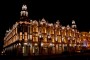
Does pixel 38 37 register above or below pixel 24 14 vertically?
below

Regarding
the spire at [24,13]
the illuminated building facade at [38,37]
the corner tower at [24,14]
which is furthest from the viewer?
the spire at [24,13]

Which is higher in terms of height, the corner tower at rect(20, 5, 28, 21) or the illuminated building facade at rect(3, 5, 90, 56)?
the corner tower at rect(20, 5, 28, 21)

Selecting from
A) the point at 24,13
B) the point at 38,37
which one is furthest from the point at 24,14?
the point at 38,37

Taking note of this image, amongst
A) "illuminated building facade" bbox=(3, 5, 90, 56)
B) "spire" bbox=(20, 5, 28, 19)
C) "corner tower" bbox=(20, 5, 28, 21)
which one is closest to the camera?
"illuminated building facade" bbox=(3, 5, 90, 56)

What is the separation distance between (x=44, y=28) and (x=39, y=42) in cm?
601

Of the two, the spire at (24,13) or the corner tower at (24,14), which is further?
the spire at (24,13)

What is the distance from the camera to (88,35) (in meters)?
97.4

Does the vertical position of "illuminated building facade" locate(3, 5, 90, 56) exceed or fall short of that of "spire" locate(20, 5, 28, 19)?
it falls short

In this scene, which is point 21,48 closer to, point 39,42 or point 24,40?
point 24,40

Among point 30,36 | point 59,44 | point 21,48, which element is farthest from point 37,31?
point 59,44

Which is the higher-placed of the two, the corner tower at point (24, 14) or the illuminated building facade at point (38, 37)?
the corner tower at point (24, 14)

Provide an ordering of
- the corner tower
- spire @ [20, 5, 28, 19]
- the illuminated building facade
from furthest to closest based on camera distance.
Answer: spire @ [20, 5, 28, 19]
the corner tower
the illuminated building facade

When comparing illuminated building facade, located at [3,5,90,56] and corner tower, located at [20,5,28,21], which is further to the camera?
corner tower, located at [20,5,28,21]

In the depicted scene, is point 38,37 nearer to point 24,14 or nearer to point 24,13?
point 24,14
